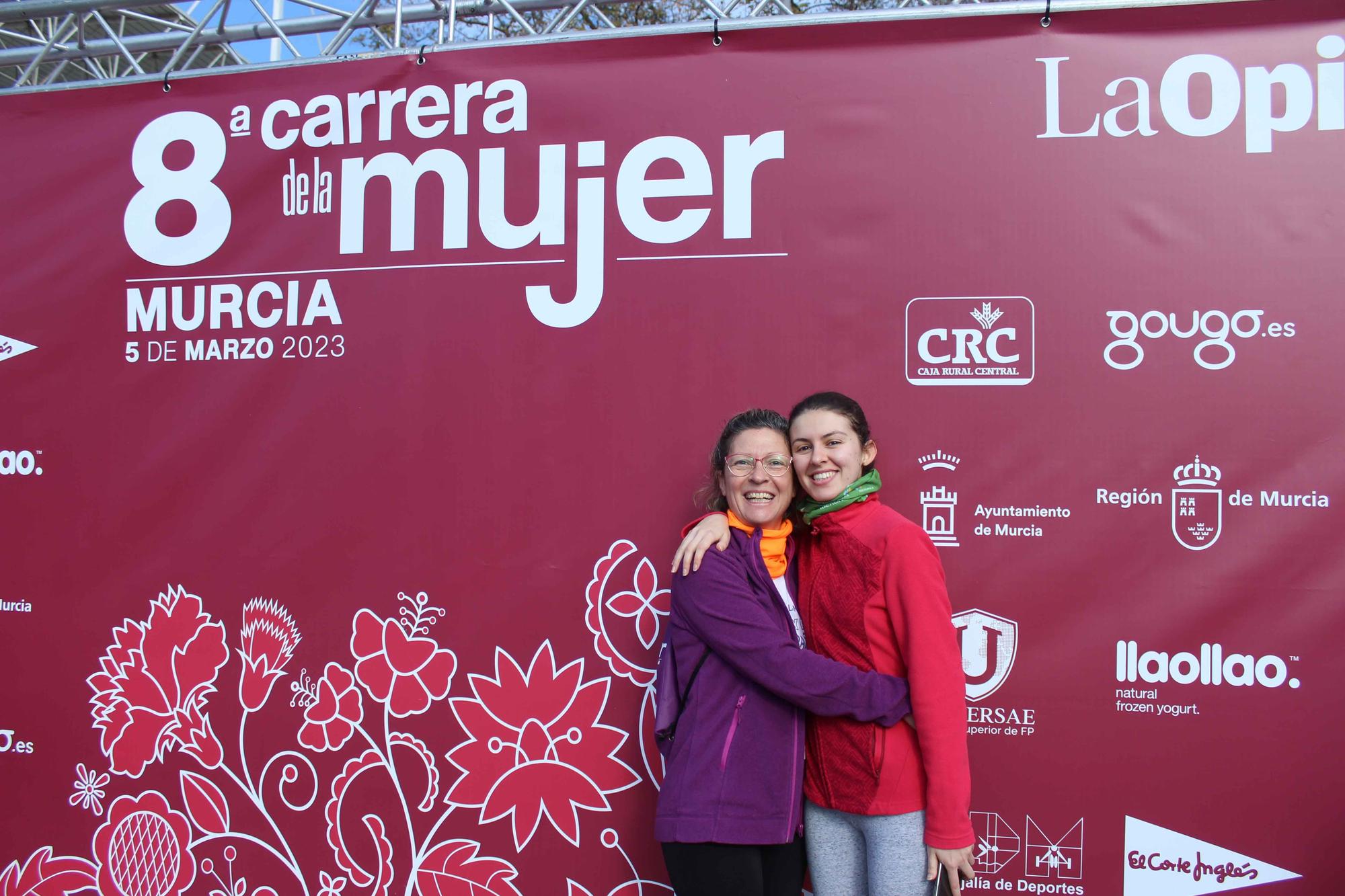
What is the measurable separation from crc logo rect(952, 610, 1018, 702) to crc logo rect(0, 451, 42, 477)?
2.35m

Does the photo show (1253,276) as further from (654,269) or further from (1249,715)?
(654,269)

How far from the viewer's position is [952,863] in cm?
152

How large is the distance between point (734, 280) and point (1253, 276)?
1122 mm

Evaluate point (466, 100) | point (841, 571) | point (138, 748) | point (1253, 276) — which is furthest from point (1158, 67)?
point (138, 748)

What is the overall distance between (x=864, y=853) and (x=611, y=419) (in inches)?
42.6

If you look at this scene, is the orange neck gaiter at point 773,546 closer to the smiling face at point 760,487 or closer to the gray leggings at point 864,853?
the smiling face at point 760,487

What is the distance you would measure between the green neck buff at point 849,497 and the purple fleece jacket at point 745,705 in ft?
0.44

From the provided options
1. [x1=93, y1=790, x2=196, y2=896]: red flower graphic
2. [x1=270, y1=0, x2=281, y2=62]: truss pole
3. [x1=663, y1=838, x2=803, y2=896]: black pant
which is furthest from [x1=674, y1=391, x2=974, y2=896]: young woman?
[x1=270, y1=0, x2=281, y2=62]: truss pole

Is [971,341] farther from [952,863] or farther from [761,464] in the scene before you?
[952,863]

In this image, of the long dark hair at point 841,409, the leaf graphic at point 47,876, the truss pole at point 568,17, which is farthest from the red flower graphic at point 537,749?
the truss pole at point 568,17

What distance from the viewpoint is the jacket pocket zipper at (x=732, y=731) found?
1.59m

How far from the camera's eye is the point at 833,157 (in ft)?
6.98

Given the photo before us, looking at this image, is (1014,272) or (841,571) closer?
(841,571)

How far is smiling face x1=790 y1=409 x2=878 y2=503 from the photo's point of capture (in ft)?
5.65
